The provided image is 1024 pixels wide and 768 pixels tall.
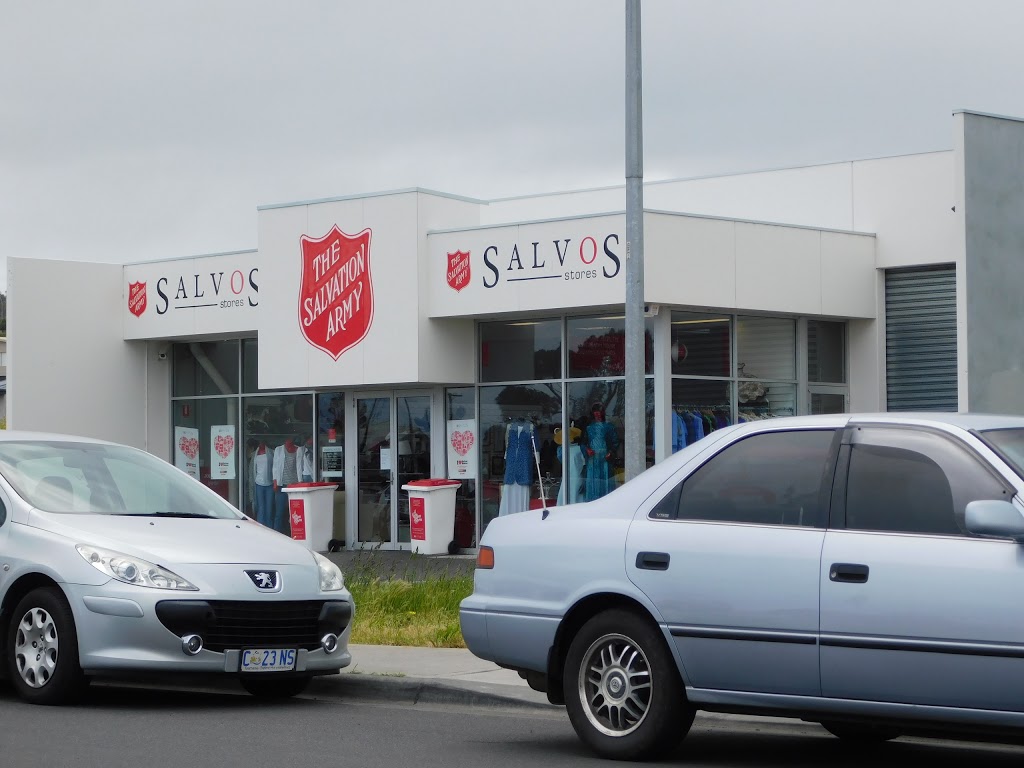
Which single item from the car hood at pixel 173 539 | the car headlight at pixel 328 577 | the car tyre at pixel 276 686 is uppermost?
the car hood at pixel 173 539

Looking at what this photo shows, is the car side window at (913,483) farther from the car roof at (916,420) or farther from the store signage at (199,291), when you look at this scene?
the store signage at (199,291)

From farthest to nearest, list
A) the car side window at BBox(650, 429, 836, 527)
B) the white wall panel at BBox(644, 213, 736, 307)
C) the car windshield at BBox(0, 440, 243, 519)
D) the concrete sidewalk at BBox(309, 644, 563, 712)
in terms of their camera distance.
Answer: the white wall panel at BBox(644, 213, 736, 307) < the car windshield at BBox(0, 440, 243, 519) < the concrete sidewalk at BBox(309, 644, 563, 712) < the car side window at BBox(650, 429, 836, 527)

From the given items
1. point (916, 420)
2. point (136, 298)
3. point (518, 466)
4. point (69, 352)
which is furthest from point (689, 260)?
point (916, 420)

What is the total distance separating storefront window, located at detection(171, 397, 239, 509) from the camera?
27.3 m

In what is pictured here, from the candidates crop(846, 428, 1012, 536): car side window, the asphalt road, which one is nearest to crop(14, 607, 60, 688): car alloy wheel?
the asphalt road

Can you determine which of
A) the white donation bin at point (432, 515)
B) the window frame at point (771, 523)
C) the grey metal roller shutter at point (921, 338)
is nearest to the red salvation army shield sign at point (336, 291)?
the white donation bin at point (432, 515)

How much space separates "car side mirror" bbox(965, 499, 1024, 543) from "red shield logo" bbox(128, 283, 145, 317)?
22.5 m

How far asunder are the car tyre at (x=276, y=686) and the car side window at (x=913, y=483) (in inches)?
174

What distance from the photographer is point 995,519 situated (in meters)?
6.47

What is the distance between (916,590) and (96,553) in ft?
16.3

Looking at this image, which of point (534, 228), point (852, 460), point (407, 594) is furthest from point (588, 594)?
point (534, 228)

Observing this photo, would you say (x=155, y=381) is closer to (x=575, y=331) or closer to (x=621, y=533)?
(x=575, y=331)

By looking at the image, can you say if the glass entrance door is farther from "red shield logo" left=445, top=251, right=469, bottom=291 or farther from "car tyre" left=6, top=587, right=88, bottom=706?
"car tyre" left=6, top=587, right=88, bottom=706

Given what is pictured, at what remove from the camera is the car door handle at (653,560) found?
753 cm
